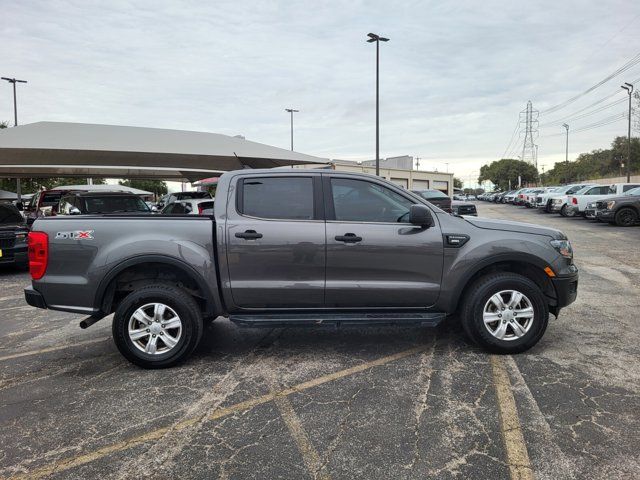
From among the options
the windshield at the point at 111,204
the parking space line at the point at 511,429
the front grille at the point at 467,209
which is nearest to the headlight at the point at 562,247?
the parking space line at the point at 511,429

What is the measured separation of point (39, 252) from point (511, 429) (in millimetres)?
4170

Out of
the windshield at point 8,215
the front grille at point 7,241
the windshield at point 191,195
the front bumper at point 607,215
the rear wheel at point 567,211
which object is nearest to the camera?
the front grille at point 7,241

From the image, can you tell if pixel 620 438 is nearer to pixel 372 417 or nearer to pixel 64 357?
pixel 372 417

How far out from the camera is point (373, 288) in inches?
173

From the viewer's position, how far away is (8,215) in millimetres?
10141

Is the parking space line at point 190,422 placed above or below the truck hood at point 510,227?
below

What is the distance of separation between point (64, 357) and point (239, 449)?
2758 mm

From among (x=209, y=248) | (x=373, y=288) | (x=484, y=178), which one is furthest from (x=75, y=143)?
(x=484, y=178)

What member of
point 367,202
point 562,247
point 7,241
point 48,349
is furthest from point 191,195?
point 562,247

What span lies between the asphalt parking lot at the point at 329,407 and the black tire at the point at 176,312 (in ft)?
0.44

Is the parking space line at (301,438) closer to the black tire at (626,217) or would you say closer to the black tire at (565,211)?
the black tire at (626,217)

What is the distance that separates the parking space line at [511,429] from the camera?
2.74 metres

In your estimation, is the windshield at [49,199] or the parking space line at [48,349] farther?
the windshield at [49,199]

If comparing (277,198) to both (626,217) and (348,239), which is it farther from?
(626,217)
